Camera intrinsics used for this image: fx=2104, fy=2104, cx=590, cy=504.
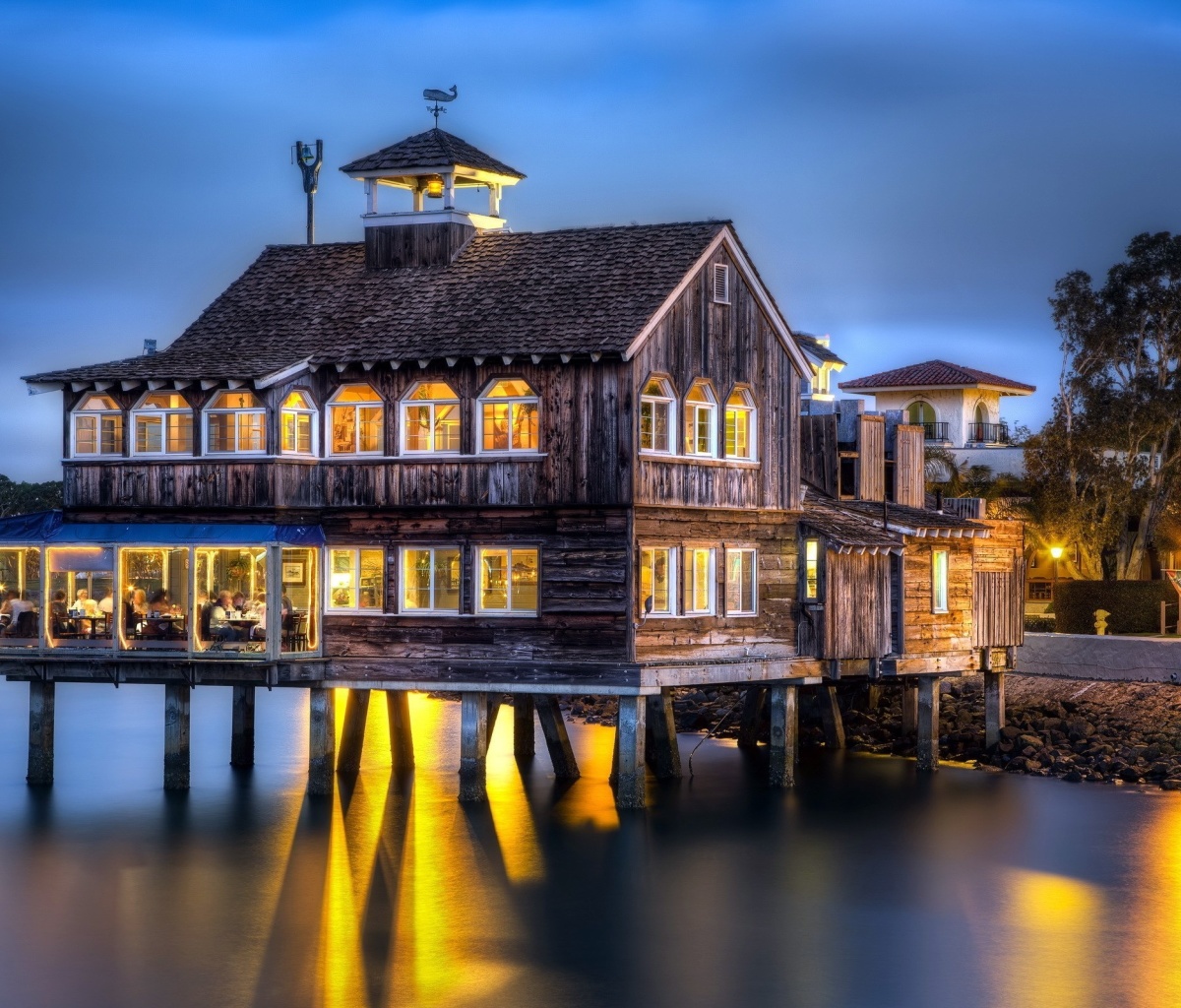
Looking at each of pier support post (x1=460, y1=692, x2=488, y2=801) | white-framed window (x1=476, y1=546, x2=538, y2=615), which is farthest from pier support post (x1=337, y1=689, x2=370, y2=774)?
white-framed window (x1=476, y1=546, x2=538, y2=615)

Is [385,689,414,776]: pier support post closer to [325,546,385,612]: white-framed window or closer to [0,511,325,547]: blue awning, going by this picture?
[325,546,385,612]: white-framed window

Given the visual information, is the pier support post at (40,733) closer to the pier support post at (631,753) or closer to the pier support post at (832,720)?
the pier support post at (631,753)

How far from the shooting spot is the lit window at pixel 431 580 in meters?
41.8

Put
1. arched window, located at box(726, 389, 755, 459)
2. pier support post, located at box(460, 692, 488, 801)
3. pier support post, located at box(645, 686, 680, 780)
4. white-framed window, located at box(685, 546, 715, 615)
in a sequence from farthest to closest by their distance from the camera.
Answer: pier support post, located at box(645, 686, 680, 780) → arched window, located at box(726, 389, 755, 459) → pier support post, located at box(460, 692, 488, 801) → white-framed window, located at box(685, 546, 715, 615)

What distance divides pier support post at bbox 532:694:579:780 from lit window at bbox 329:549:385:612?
17.2 feet

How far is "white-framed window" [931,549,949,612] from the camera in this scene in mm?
48625

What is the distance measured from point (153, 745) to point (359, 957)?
89.1 feet

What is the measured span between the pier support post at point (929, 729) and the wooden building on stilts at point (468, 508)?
2.79 meters

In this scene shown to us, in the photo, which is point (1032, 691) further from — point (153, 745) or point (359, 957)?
point (359, 957)

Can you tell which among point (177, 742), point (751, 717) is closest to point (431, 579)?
point (177, 742)

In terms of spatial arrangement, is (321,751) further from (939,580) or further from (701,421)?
(939,580)

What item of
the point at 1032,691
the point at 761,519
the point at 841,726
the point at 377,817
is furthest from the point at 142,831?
the point at 1032,691

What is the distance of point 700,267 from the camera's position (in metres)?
43.0

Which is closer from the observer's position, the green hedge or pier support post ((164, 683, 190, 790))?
pier support post ((164, 683, 190, 790))
